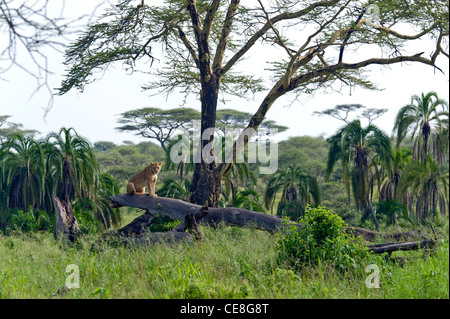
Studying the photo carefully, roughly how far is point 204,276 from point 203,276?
0.07 m

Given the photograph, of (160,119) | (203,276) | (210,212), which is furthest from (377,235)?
(160,119)

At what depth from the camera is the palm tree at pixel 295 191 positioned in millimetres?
13898

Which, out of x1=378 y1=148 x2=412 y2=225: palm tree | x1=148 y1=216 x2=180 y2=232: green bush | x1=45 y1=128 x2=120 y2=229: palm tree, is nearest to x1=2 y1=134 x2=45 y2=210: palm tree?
x1=45 y1=128 x2=120 y2=229: palm tree

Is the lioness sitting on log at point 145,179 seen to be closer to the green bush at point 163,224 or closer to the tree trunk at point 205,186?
the green bush at point 163,224

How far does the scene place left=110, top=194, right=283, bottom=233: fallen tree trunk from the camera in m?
8.45

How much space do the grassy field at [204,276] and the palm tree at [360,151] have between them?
24.3 feet

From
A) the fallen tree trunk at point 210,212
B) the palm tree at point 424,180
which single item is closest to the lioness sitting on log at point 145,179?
the fallen tree trunk at point 210,212

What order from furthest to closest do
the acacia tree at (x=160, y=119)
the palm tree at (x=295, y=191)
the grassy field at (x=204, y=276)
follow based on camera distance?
1. the acacia tree at (x=160, y=119)
2. the palm tree at (x=295, y=191)
3. the grassy field at (x=204, y=276)

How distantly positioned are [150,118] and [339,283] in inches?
963

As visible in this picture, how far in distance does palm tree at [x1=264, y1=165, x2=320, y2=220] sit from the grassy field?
22.7 feet

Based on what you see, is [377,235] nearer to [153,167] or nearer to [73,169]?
[153,167]

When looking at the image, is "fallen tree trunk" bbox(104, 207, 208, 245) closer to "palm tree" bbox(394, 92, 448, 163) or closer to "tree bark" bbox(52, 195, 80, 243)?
"tree bark" bbox(52, 195, 80, 243)

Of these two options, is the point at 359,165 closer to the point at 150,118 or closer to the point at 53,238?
the point at 53,238
